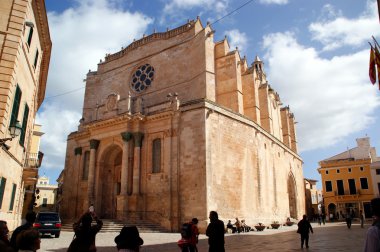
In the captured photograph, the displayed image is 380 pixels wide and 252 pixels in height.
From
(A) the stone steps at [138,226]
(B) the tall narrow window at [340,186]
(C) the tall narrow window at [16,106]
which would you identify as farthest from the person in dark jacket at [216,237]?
(B) the tall narrow window at [340,186]

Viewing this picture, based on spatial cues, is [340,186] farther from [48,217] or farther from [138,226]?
[48,217]

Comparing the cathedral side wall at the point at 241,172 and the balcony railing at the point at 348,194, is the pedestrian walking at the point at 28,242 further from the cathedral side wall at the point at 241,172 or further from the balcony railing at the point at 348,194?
the balcony railing at the point at 348,194

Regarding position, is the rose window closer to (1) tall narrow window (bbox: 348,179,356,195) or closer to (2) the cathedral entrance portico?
(2) the cathedral entrance portico

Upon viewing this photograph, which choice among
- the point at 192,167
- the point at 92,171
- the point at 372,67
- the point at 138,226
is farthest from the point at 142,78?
the point at 372,67

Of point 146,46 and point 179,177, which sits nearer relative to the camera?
point 179,177

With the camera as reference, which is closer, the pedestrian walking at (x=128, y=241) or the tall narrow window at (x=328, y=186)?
the pedestrian walking at (x=128, y=241)

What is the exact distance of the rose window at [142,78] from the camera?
26.9 m

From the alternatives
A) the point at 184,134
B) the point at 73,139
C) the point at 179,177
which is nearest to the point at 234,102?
the point at 184,134

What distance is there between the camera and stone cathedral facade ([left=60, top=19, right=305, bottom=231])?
1945 cm

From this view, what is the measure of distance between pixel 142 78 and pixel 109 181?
363 inches

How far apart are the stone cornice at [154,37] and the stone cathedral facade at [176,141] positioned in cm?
11

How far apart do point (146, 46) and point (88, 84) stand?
723 centimetres

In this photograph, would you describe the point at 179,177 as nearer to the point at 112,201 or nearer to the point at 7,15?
the point at 112,201

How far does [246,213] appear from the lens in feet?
68.5
